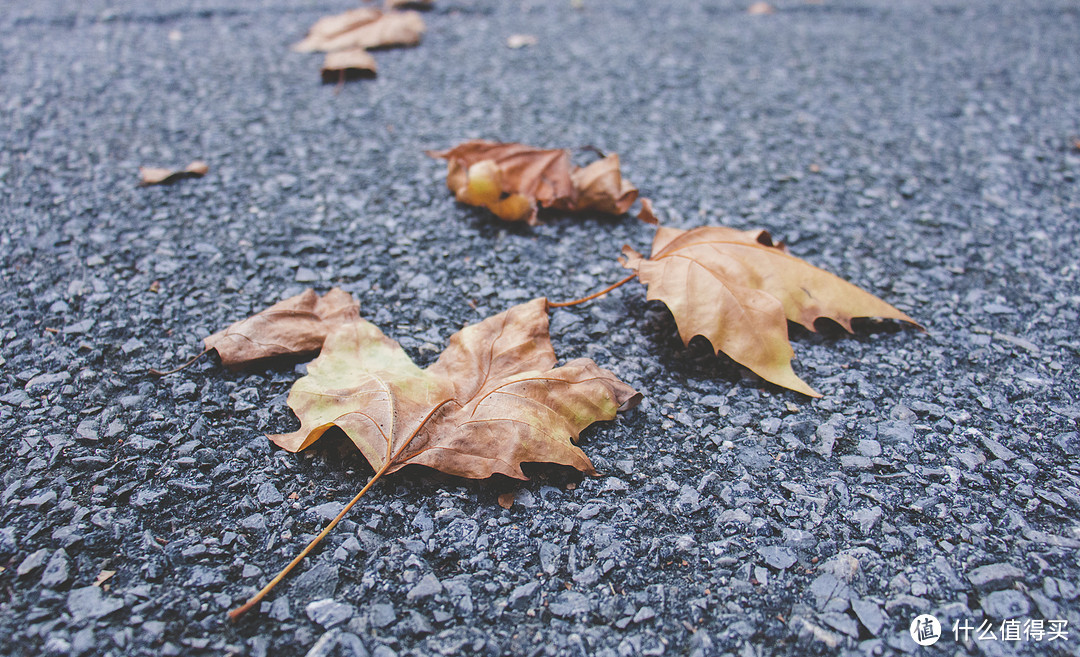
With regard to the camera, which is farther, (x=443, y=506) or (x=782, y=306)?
(x=782, y=306)

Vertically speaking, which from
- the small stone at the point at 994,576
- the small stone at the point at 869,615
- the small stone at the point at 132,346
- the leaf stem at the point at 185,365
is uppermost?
the small stone at the point at 132,346

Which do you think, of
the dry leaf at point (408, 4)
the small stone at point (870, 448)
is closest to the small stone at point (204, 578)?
the small stone at point (870, 448)

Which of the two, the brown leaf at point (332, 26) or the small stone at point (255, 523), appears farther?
the brown leaf at point (332, 26)

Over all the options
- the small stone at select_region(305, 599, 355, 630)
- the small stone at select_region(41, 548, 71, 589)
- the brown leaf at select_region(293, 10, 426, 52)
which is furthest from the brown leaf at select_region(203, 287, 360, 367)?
the brown leaf at select_region(293, 10, 426, 52)

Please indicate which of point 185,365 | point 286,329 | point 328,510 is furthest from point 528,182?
point 328,510

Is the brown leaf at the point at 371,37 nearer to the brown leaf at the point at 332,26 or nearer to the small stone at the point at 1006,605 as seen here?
the brown leaf at the point at 332,26

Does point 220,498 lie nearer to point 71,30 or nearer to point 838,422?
point 838,422

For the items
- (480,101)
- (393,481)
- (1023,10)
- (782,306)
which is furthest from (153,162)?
(1023,10)
